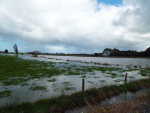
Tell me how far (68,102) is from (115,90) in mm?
6587

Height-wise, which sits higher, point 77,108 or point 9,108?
point 9,108

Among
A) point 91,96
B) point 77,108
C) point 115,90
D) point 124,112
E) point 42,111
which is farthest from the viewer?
point 115,90

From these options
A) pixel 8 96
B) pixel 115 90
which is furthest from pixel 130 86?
pixel 8 96

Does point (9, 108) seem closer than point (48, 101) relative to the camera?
Yes

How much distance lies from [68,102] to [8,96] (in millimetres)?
6530

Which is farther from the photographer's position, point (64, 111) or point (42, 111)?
point (64, 111)

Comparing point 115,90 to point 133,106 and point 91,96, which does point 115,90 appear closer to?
point 91,96

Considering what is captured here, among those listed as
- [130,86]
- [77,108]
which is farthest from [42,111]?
[130,86]

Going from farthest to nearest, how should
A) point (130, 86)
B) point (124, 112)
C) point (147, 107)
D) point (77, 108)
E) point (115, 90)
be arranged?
point (130, 86) → point (115, 90) → point (77, 108) → point (147, 107) → point (124, 112)

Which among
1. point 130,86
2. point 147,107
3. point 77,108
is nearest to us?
point 147,107

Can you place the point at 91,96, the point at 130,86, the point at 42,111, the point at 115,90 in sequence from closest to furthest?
1. the point at 42,111
2. the point at 91,96
3. the point at 115,90
4. the point at 130,86

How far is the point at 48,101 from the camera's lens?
8.40m

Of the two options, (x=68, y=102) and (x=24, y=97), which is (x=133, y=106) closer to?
(x=68, y=102)

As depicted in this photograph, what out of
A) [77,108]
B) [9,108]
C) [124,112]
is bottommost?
[77,108]
